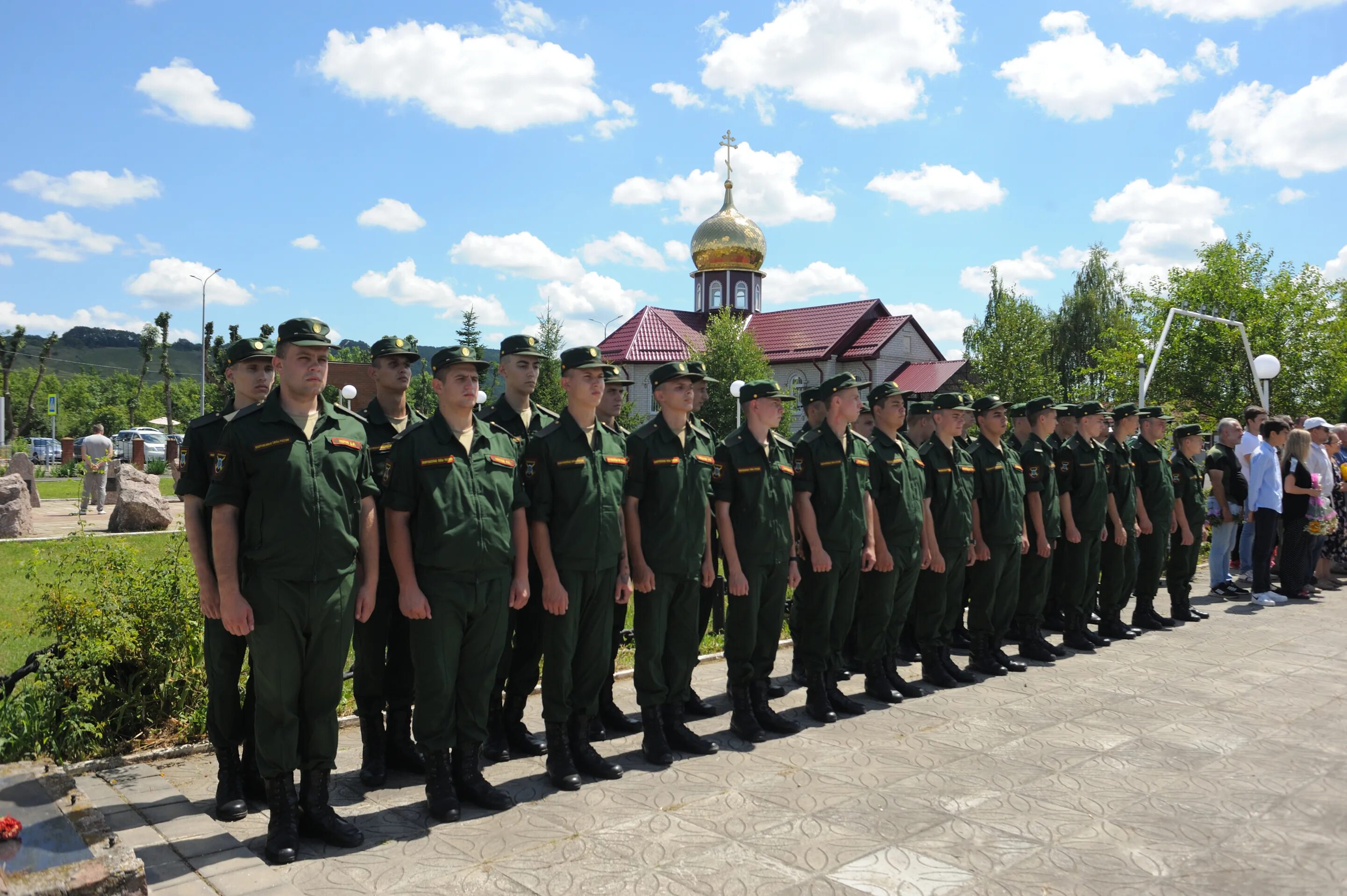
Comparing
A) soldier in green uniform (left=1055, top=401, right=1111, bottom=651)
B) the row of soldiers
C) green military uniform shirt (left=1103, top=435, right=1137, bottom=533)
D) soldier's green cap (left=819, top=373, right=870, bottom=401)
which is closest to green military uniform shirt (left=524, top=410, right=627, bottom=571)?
the row of soldiers

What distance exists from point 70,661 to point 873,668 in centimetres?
473

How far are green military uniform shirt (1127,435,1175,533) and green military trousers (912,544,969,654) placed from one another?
3081 millimetres

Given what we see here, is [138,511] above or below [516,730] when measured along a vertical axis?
above

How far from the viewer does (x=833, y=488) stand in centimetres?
612

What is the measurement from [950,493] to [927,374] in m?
44.6

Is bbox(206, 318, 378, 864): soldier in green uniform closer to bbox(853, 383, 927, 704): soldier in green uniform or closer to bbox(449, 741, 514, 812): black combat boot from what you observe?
bbox(449, 741, 514, 812): black combat boot

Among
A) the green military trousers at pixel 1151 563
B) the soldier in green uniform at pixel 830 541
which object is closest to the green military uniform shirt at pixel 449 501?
the soldier in green uniform at pixel 830 541

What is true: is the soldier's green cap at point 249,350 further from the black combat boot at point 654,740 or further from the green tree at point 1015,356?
the green tree at point 1015,356

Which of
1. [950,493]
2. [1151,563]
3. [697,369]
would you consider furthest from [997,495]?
[697,369]

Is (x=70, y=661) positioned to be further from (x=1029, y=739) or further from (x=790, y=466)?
(x=1029, y=739)

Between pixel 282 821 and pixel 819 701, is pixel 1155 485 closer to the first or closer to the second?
pixel 819 701

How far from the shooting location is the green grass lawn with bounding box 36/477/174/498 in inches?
1003

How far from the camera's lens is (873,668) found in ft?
21.3

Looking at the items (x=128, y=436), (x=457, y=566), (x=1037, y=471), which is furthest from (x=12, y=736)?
(x=128, y=436)
